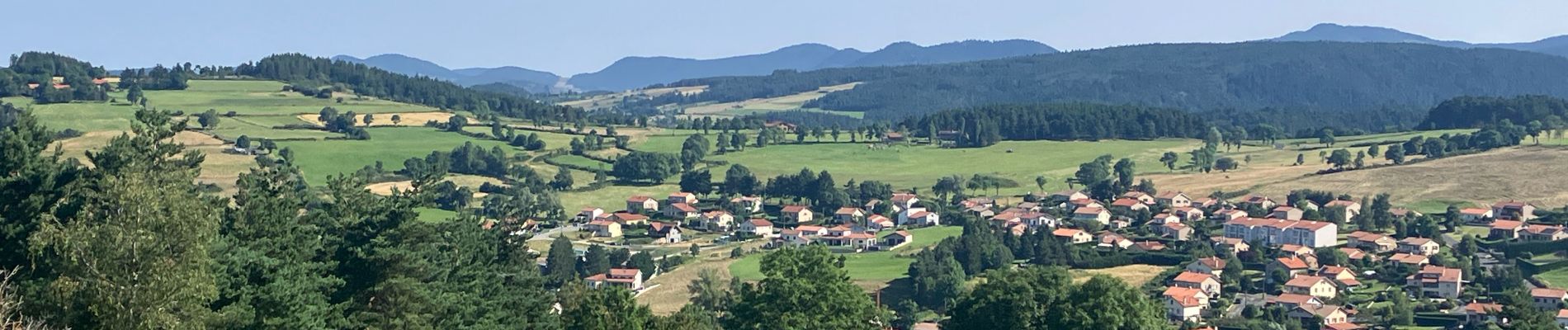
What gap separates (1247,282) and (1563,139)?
6691cm

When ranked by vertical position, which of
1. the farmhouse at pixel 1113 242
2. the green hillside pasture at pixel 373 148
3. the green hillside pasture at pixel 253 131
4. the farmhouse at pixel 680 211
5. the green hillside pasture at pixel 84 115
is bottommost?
the farmhouse at pixel 680 211

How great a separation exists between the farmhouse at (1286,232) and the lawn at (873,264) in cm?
1449

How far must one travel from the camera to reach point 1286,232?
92.1m

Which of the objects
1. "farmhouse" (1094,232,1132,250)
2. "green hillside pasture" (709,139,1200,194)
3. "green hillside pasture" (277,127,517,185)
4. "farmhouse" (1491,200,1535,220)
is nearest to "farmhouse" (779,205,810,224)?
"green hillside pasture" (709,139,1200,194)

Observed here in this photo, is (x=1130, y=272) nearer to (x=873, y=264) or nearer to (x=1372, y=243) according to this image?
(x=873, y=264)

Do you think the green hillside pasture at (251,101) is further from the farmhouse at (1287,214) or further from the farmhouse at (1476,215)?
the farmhouse at (1476,215)

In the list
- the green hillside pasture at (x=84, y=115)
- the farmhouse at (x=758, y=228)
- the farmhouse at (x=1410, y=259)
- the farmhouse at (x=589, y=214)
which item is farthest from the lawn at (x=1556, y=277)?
the green hillside pasture at (x=84, y=115)

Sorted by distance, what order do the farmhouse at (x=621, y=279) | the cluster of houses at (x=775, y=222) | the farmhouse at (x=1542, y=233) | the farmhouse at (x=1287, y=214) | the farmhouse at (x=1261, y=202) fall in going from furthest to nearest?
the farmhouse at (x=1261, y=202), the farmhouse at (x=1287, y=214), the cluster of houses at (x=775, y=222), the farmhouse at (x=1542, y=233), the farmhouse at (x=621, y=279)

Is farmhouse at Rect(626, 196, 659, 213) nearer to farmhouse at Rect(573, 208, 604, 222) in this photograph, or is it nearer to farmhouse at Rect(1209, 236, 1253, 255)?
farmhouse at Rect(573, 208, 604, 222)

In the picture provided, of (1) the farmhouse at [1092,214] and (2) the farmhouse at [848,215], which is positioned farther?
(2) the farmhouse at [848,215]

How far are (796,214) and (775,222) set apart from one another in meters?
1.54

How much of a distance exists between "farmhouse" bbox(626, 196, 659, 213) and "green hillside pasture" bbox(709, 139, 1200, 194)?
16.8 meters

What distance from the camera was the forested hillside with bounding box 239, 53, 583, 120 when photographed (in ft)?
575

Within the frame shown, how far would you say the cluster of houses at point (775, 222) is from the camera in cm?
9800
